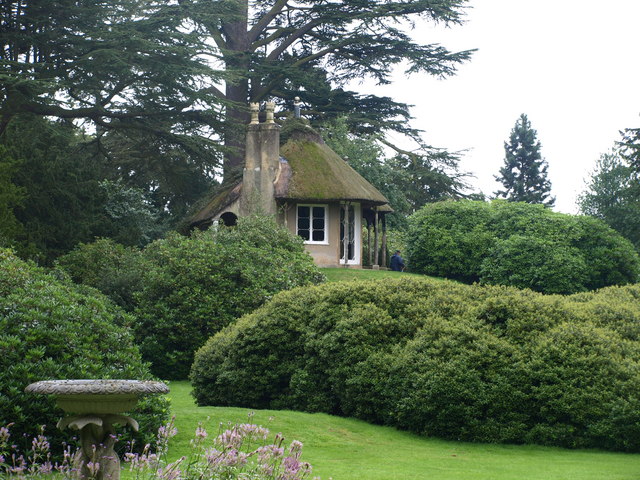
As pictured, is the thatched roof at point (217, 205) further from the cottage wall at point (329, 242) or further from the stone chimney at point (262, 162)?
the cottage wall at point (329, 242)

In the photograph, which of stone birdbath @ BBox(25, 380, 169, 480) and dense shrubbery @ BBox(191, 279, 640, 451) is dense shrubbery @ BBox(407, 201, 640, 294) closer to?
dense shrubbery @ BBox(191, 279, 640, 451)

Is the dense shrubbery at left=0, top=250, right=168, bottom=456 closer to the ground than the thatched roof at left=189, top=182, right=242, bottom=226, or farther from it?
closer to the ground

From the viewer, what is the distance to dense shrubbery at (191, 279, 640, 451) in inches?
425

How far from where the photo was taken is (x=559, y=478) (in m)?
8.56

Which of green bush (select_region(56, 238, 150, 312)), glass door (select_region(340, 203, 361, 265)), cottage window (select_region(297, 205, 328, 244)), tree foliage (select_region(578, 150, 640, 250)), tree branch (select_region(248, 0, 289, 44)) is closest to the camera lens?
green bush (select_region(56, 238, 150, 312))

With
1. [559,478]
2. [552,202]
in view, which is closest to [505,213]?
[559,478]

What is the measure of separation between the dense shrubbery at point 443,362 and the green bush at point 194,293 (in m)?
4.28

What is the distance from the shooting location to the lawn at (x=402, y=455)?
28.3 feet

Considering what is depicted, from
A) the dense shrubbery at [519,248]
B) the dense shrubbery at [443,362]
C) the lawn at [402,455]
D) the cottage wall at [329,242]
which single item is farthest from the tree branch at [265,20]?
the lawn at [402,455]

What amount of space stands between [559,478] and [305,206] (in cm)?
2566

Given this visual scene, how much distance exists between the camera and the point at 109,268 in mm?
22484

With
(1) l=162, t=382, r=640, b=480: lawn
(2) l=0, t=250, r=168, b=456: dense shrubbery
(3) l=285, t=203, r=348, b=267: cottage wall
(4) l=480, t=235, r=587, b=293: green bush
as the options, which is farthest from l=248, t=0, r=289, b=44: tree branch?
(2) l=0, t=250, r=168, b=456: dense shrubbery

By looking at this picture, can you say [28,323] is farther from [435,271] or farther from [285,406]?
[435,271]

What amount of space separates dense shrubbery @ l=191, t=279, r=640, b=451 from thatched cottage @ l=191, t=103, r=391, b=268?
19.2 m
